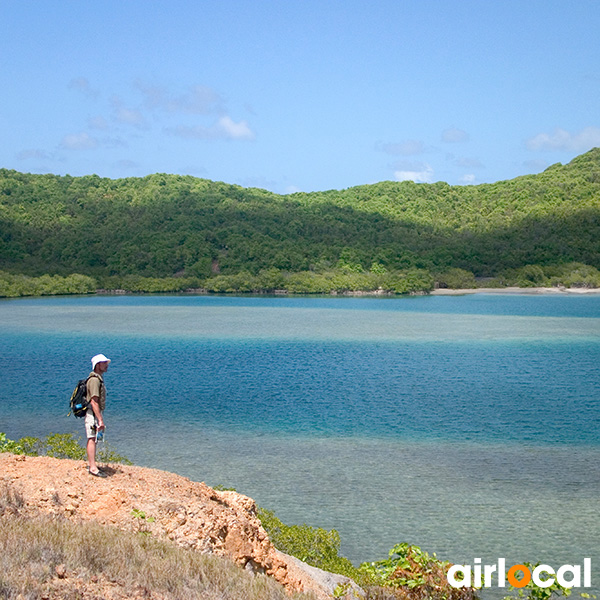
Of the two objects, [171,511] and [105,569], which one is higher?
[105,569]

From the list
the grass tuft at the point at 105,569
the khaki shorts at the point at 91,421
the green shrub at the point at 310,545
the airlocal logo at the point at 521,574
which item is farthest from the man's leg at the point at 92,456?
the airlocal logo at the point at 521,574

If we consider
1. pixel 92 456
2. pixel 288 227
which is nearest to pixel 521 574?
pixel 92 456

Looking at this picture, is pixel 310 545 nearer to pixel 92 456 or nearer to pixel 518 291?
pixel 92 456

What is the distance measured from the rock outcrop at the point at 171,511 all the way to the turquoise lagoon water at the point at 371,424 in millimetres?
3821

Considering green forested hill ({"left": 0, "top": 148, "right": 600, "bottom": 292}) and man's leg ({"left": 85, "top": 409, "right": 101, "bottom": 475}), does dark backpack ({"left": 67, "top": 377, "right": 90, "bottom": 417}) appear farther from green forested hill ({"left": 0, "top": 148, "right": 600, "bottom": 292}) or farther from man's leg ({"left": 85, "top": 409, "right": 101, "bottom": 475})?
green forested hill ({"left": 0, "top": 148, "right": 600, "bottom": 292})

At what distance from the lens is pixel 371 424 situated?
21125 mm

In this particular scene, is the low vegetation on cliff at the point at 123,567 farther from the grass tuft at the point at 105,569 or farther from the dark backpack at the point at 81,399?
the dark backpack at the point at 81,399

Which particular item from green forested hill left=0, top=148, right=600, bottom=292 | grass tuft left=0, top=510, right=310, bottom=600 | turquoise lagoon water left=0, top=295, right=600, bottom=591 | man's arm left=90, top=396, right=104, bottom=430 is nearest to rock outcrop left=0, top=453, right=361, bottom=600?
man's arm left=90, top=396, right=104, bottom=430

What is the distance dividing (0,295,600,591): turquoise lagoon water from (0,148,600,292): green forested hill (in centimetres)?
8966

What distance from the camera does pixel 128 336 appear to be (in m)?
49.6

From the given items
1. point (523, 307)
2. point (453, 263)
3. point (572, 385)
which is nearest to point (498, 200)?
point (453, 263)

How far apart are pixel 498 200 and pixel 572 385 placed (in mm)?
155342

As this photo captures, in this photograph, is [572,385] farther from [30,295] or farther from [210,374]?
[30,295]

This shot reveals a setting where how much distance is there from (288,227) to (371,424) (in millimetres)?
140261
